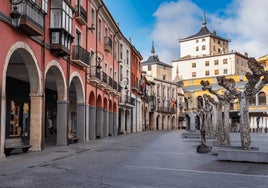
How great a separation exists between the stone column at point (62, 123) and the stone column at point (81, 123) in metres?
3.75

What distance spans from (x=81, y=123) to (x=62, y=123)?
4181mm

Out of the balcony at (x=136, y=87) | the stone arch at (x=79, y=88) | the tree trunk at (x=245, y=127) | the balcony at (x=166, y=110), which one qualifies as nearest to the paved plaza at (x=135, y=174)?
the tree trunk at (x=245, y=127)

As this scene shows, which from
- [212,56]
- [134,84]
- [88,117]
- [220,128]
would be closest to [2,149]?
[220,128]

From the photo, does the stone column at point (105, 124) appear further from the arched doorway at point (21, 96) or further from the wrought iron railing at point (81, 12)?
the wrought iron railing at point (81, 12)

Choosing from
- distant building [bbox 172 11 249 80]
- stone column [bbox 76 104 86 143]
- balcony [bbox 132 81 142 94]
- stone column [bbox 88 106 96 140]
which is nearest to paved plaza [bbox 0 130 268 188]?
stone column [bbox 76 104 86 143]

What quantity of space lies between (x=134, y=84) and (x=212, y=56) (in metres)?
42.1

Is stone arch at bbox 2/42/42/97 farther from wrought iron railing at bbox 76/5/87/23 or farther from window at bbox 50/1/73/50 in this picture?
wrought iron railing at bbox 76/5/87/23

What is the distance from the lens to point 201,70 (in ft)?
301

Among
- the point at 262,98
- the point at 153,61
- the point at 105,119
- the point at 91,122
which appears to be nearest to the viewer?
the point at 91,122

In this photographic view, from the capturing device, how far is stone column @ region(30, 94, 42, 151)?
57.4ft

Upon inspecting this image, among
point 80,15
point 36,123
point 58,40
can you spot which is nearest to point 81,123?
point 80,15

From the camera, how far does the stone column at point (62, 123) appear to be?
2153 centimetres

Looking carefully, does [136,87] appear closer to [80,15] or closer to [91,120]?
[91,120]

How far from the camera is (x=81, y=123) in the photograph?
1010 inches
